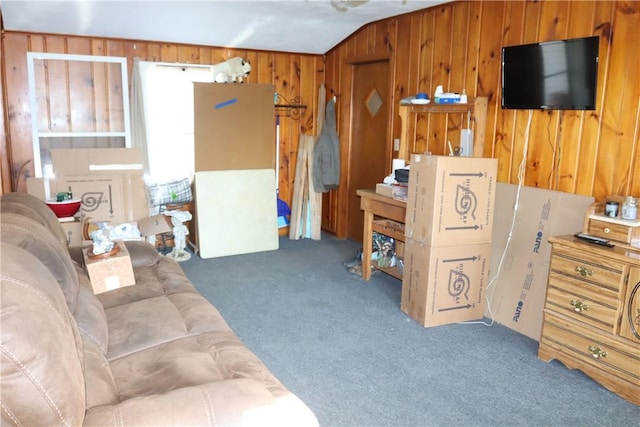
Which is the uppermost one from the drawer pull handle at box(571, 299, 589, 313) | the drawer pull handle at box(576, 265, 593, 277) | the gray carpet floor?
the drawer pull handle at box(576, 265, 593, 277)

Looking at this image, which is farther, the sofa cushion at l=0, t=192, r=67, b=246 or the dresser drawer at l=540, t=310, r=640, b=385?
the dresser drawer at l=540, t=310, r=640, b=385

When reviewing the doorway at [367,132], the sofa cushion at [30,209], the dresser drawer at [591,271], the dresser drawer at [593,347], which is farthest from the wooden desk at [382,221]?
the sofa cushion at [30,209]

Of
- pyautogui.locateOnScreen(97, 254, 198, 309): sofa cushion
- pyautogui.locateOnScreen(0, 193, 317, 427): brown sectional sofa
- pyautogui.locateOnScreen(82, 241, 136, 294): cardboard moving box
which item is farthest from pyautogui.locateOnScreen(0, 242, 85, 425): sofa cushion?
pyautogui.locateOnScreen(82, 241, 136, 294): cardboard moving box

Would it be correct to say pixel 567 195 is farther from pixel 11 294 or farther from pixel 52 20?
pixel 52 20

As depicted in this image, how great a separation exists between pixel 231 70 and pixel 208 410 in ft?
14.1

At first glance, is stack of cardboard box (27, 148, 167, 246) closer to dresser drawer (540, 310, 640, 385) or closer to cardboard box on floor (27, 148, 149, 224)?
cardboard box on floor (27, 148, 149, 224)

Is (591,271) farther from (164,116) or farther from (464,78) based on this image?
(164,116)

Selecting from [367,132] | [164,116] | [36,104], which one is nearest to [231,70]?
[164,116]

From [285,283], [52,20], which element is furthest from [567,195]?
[52,20]

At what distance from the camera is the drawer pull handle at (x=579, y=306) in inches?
110

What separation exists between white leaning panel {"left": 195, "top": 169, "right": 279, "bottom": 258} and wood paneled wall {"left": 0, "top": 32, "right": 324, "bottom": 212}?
580mm

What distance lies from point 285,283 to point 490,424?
2281mm

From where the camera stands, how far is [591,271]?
274 centimetres

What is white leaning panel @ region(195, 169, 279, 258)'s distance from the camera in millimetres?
5133
